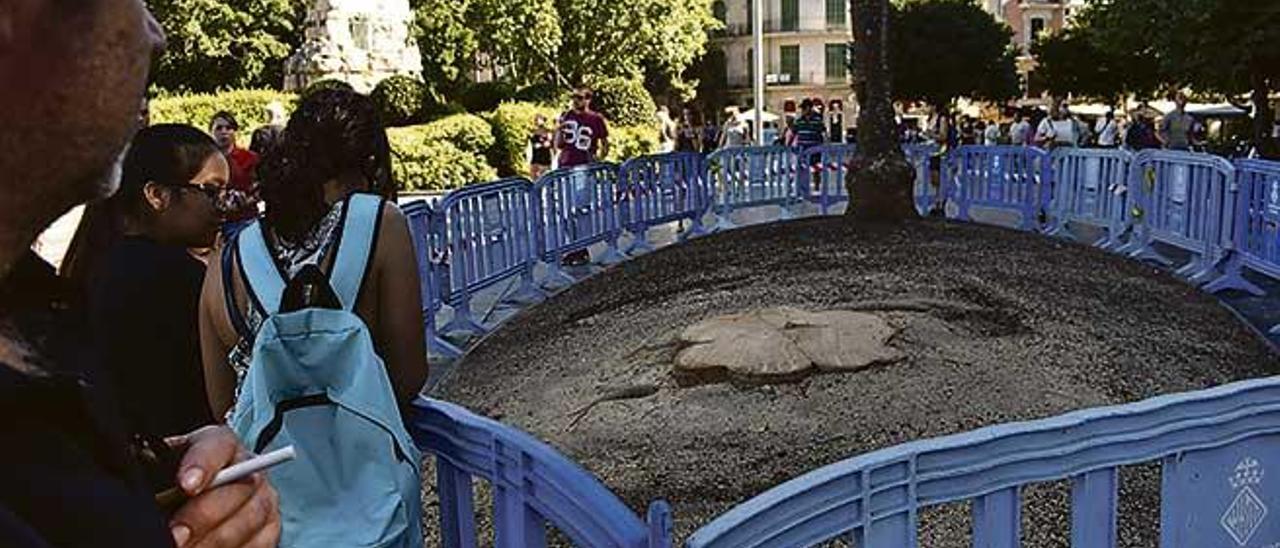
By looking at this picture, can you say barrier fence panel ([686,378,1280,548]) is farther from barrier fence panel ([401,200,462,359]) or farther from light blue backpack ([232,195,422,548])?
barrier fence panel ([401,200,462,359])

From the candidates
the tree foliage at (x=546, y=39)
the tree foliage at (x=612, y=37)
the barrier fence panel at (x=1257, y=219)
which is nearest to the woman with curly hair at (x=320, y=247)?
the barrier fence panel at (x=1257, y=219)

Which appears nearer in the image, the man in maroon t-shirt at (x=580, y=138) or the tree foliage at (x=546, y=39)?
the man in maroon t-shirt at (x=580, y=138)

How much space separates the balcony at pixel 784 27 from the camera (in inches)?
2857

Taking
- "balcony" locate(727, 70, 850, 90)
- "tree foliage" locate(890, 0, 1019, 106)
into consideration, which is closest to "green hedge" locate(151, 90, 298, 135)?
"tree foliage" locate(890, 0, 1019, 106)

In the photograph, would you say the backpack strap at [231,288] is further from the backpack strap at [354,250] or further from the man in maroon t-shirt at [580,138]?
the man in maroon t-shirt at [580,138]

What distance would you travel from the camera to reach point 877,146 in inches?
527

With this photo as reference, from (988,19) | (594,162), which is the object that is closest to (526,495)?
(594,162)

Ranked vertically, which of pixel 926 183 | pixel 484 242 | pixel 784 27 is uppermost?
pixel 784 27

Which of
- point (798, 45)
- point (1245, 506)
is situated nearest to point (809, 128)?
point (1245, 506)

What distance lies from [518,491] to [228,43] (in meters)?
40.8

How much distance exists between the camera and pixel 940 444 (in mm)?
2326

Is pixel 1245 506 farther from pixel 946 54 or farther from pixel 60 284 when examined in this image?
pixel 946 54

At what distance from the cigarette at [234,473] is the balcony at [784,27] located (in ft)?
238

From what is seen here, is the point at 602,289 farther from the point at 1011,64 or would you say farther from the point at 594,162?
A: the point at 1011,64
